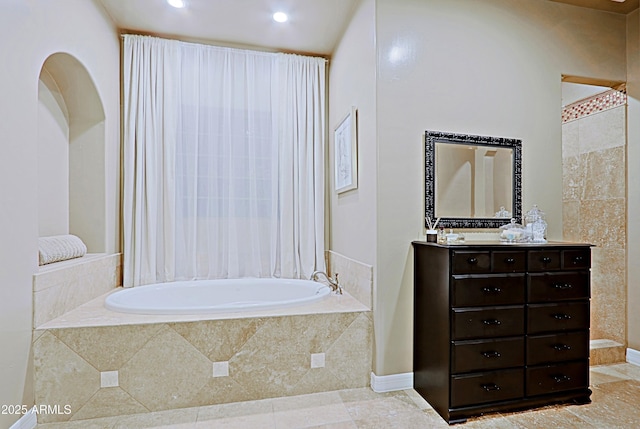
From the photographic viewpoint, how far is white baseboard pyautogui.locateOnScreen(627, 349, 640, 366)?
270 cm

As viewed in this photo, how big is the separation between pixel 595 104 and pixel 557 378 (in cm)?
247

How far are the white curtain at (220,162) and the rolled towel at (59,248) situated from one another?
45 cm

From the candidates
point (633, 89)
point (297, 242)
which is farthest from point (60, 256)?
point (633, 89)

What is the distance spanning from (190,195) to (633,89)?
151 inches

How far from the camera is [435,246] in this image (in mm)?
2053

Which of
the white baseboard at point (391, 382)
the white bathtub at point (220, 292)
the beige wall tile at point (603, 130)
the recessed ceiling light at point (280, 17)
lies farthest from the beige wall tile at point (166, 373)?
the beige wall tile at point (603, 130)

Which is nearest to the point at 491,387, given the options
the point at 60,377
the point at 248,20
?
the point at 60,377

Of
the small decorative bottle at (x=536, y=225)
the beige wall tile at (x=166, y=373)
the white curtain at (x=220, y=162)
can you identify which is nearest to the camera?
the beige wall tile at (x=166, y=373)

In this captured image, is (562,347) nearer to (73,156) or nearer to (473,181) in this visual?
(473,181)

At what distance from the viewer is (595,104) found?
10.2ft

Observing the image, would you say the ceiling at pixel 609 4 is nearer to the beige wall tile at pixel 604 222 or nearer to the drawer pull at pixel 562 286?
the beige wall tile at pixel 604 222

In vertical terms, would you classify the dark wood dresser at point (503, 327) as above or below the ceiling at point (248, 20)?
below

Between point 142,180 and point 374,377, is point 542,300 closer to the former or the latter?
point 374,377

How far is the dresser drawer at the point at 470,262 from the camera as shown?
194 centimetres
